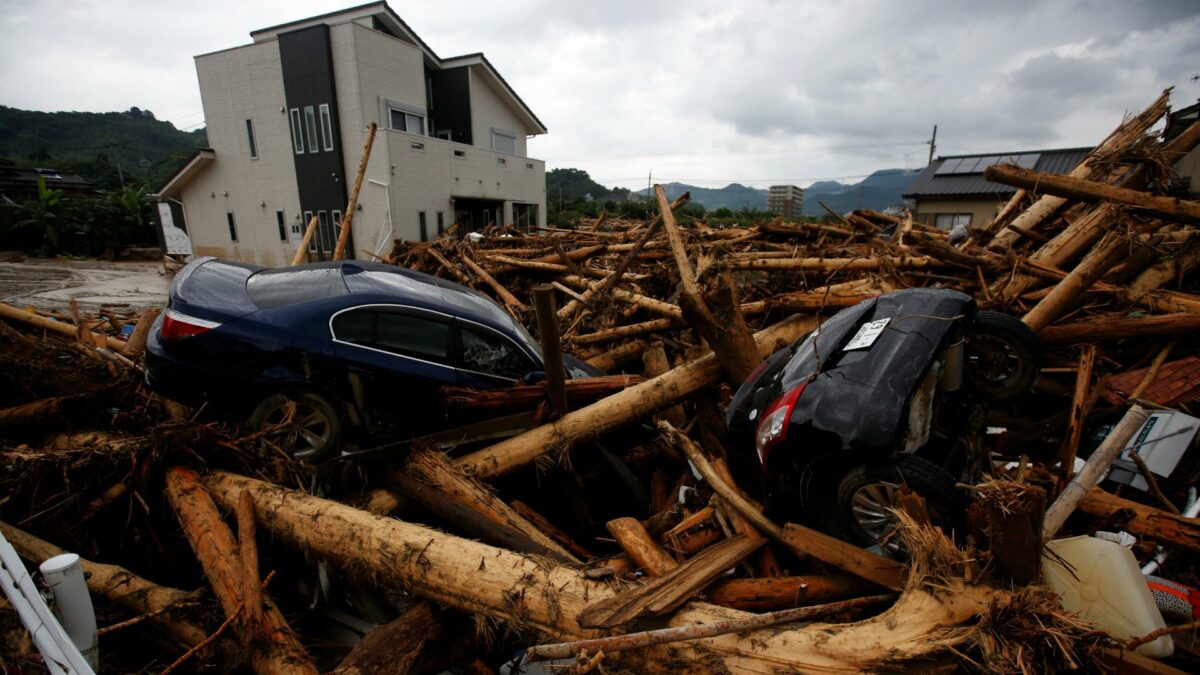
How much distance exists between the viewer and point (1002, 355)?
471 centimetres

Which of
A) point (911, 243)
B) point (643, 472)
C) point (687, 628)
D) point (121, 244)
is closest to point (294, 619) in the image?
point (687, 628)

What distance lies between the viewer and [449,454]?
14.5 ft

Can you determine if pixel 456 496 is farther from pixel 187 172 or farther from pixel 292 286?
pixel 187 172

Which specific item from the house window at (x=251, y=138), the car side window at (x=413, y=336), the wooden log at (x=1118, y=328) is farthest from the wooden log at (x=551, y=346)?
the house window at (x=251, y=138)

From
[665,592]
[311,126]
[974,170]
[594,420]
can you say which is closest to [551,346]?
[594,420]

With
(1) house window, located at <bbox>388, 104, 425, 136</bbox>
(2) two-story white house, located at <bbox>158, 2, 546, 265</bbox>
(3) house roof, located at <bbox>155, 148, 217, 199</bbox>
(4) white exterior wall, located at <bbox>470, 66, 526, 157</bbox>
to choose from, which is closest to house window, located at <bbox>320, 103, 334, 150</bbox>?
(2) two-story white house, located at <bbox>158, 2, 546, 265</bbox>

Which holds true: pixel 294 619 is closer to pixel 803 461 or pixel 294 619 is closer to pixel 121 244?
pixel 803 461

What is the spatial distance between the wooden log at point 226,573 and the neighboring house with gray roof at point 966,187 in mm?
32474

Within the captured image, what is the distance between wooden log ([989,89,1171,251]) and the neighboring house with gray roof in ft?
76.5

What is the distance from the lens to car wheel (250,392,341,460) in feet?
14.0

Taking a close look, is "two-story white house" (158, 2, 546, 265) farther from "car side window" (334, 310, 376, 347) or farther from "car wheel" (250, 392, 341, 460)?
"car wheel" (250, 392, 341, 460)

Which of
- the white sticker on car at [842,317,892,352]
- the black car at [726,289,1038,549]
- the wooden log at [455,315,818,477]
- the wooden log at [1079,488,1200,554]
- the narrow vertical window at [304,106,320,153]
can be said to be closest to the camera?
the black car at [726,289,1038,549]

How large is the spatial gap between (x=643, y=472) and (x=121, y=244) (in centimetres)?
3470

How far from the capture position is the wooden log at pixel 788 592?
2762 millimetres
